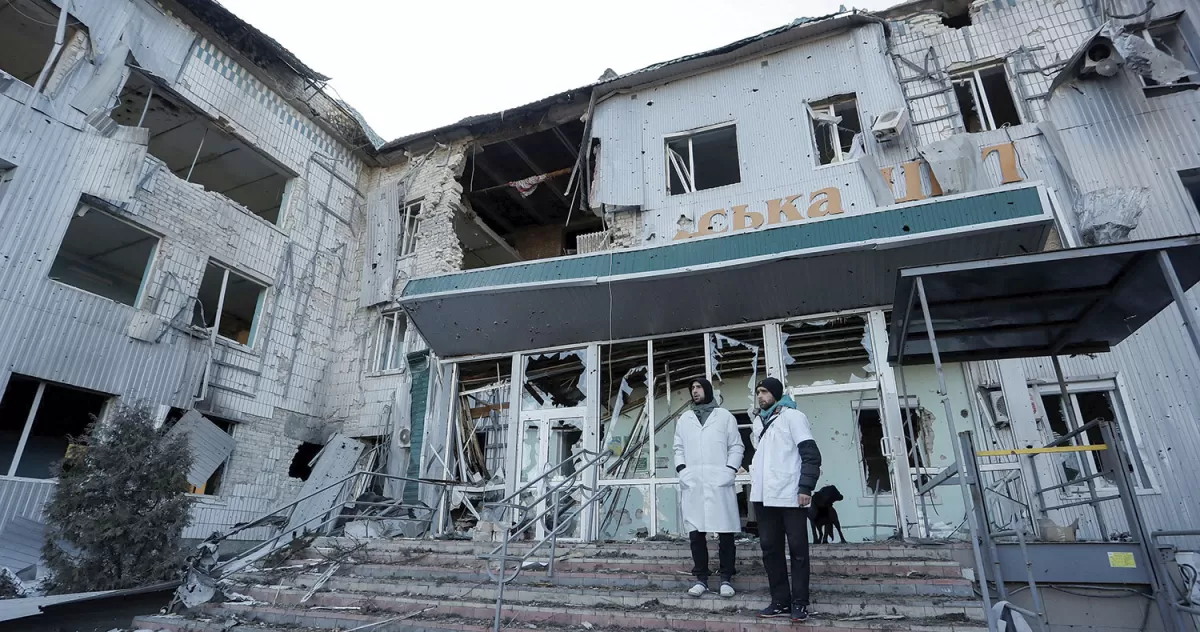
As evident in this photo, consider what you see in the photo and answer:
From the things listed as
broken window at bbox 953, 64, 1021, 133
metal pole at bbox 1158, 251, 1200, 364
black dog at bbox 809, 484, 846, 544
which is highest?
broken window at bbox 953, 64, 1021, 133

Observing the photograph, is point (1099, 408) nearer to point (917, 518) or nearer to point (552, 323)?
point (917, 518)

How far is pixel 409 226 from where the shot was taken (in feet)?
52.5

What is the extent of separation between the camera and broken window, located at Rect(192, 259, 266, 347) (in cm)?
1317

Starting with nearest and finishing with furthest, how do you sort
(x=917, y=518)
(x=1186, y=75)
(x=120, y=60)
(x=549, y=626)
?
(x=549, y=626), (x=917, y=518), (x=1186, y=75), (x=120, y=60)

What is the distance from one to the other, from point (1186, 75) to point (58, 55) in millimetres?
18121

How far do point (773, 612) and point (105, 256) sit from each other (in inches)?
599

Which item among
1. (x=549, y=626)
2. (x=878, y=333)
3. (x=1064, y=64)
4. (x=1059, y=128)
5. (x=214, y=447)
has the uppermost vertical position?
(x=1064, y=64)

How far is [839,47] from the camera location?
1177 centimetres

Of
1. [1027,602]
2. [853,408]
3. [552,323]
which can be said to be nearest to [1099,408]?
[853,408]

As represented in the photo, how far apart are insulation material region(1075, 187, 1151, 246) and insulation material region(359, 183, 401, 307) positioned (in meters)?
13.6

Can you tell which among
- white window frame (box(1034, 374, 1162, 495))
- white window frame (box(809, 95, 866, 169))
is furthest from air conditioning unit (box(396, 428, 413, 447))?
white window frame (box(1034, 374, 1162, 495))

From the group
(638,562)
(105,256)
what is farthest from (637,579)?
(105,256)

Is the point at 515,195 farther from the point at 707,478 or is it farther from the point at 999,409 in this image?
the point at 707,478

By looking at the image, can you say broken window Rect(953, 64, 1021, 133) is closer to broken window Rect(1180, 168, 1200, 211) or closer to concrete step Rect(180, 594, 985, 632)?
broken window Rect(1180, 168, 1200, 211)
